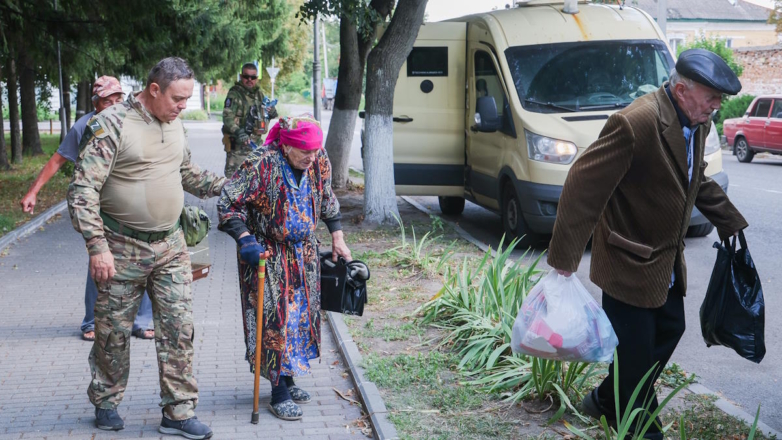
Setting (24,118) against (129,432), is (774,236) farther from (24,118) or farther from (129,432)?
(24,118)

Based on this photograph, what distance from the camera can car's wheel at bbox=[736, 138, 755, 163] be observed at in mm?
24234

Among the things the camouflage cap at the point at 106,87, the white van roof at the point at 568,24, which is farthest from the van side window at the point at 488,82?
the camouflage cap at the point at 106,87

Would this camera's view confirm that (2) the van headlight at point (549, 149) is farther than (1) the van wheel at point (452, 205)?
No

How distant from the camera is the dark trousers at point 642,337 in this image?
13.6ft

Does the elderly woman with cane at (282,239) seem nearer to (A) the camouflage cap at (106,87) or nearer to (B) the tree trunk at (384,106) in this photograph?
(A) the camouflage cap at (106,87)

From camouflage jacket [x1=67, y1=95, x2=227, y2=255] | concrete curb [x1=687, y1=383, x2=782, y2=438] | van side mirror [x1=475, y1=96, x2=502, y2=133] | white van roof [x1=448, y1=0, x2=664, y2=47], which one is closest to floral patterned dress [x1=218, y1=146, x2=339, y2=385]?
camouflage jacket [x1=67, y1=95, x2=227, y2=255]

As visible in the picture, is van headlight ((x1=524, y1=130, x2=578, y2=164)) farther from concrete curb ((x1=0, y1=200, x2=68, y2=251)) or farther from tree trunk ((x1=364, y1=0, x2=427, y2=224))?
concrete curb ((x1=0, y1=200, x2=68, y2=251))

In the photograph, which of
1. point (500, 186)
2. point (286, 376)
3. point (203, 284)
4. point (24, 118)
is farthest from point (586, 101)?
point (24, 118)

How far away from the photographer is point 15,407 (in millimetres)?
5383

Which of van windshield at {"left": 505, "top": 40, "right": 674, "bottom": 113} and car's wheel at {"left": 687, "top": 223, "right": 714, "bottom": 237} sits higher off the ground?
van windshield at {"left": 505, "top": 40, "right": 674, "bottom": 113}

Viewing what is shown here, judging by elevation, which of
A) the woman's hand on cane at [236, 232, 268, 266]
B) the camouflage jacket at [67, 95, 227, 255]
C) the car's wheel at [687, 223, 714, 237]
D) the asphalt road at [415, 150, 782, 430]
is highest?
the camouflage jacket at [67, 95, 227, 255]

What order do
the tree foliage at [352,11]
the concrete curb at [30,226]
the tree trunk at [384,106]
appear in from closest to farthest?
the concrete curb at [30,226]
the tree trunk at [384,106]
the tree foliage at [352,11]

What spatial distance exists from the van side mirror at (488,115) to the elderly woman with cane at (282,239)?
527cm

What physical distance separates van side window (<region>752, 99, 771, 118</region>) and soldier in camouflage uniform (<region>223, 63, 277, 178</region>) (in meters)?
16.6
